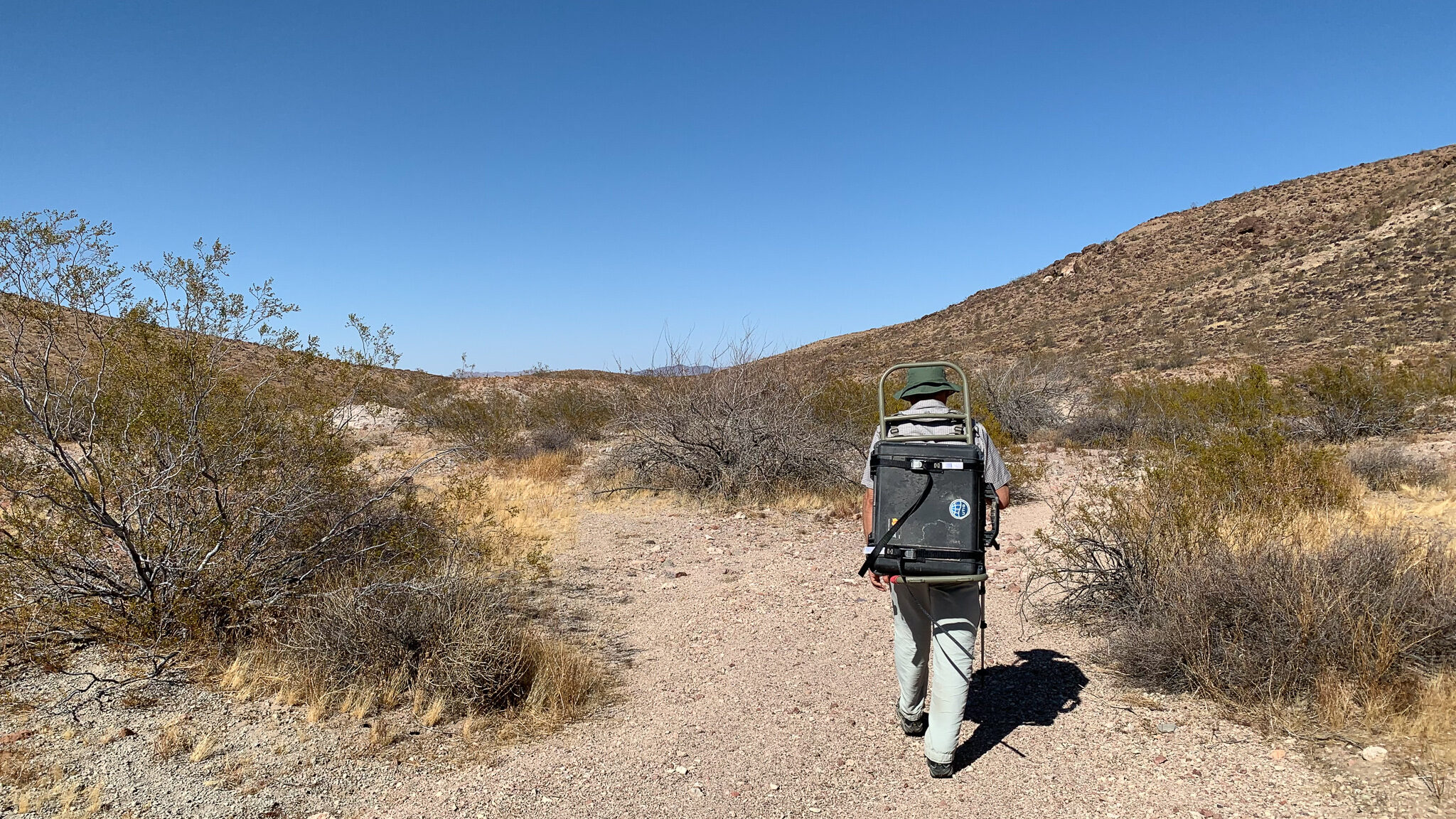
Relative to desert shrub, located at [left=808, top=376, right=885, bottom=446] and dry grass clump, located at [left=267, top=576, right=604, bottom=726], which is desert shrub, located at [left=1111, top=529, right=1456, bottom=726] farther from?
desert shrub, located at [left=808, top=376, right=885, bottom=446]

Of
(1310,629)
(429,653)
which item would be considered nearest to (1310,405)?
(1310,629)

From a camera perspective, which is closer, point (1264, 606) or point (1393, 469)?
point (1264, 606)

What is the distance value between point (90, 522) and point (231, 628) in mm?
1031

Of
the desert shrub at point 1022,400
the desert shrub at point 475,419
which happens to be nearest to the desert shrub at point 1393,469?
the desert shrub at point 1022,400

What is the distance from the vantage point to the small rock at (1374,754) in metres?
3.21

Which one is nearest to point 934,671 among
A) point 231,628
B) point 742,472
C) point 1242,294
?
point 231,628

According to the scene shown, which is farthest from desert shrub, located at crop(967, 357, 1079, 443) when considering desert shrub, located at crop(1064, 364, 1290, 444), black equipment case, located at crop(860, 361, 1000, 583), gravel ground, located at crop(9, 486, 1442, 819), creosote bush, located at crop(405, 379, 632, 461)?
black equipment case, located at crop(860, 361, 1000, 583)

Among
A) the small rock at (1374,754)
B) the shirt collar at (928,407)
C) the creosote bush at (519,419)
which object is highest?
the creosote bush at (519,419)

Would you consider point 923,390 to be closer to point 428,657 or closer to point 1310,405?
point 428,657

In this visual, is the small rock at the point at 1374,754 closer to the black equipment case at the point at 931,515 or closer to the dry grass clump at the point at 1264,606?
the dry grass clump at the point at 1264,606

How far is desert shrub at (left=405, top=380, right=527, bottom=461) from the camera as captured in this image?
612 inches

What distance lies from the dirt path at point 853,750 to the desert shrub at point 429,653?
1.38 feet

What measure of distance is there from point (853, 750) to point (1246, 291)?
34343mm

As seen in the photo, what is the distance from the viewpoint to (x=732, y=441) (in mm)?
10891
